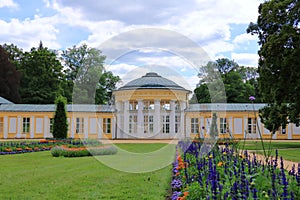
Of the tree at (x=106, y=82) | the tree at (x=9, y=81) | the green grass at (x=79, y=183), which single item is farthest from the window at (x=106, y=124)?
the green grass at (x=79, y=183)

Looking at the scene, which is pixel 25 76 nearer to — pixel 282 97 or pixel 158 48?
pixel 282 97

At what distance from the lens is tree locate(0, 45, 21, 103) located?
146ft

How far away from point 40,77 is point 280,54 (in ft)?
115

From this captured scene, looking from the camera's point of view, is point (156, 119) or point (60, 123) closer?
point (60, 123)

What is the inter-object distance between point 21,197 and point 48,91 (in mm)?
41443

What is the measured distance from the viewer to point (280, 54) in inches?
712

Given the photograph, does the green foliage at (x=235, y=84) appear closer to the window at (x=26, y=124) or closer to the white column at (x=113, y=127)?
the white column at (x=113, y=127)

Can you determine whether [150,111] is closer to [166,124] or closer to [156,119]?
[156,119]

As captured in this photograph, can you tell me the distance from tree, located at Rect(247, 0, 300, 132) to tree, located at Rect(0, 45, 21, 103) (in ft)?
106

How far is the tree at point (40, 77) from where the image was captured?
46281 millimetres

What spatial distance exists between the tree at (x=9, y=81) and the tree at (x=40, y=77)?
184 centimetres

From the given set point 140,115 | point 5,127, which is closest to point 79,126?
point 140,115

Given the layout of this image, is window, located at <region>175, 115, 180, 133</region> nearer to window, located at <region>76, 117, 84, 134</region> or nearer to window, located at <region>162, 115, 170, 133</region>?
window, located at <region>162, 115, 170, 133</region>

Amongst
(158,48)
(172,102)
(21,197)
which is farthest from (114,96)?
(21,197)
